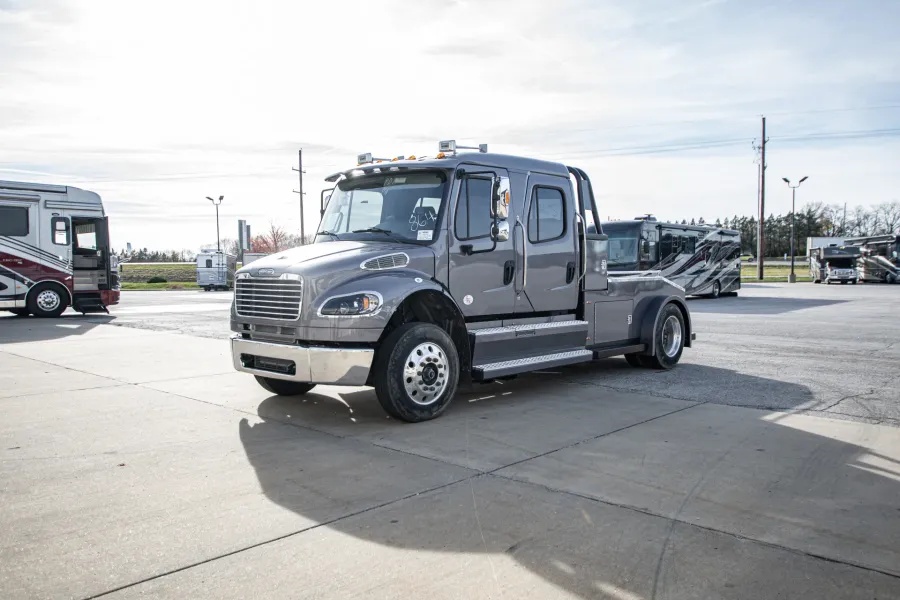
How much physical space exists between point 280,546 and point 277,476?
129 cm

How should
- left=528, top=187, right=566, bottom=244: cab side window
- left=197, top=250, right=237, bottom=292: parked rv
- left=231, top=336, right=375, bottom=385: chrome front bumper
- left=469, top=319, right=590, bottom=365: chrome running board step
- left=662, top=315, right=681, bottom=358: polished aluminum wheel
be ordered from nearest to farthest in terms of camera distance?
left=231, top=336, right=375, bottom=385: chrome front bumper → left=469, top=319, right=590, bottom=365: chrome running board step → left=528, top=187, right=566, bottom=244: cab side window → left=662, top=315, right=681, bottom=358: polished aluminum wheel → left=197, top=250, right=237, bottom=292: parked rv

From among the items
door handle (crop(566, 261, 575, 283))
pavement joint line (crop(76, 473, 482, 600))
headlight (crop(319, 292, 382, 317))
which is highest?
door handle (crop(566, 261, 575, 283))

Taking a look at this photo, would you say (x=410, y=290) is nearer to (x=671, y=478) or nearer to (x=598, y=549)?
(x=671, y=478)

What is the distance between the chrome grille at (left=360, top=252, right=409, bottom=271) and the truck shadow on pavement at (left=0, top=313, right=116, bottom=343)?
987 centimetres

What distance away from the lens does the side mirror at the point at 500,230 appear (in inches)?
293

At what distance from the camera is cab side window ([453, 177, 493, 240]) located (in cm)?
734

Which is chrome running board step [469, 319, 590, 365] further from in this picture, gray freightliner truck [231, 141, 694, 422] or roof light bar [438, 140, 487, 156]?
roof light bar [438, 140, 487, 156]

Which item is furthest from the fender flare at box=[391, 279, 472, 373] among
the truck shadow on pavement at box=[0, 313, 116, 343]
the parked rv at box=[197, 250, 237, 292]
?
the parked rv at box=[197, 250, 237, 292]

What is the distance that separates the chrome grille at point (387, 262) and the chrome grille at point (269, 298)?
2.13 feet

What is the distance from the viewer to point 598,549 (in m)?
3.71

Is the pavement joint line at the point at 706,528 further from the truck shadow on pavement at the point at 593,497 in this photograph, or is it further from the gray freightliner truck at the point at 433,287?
the gray freightliner truck at the point at 433,287

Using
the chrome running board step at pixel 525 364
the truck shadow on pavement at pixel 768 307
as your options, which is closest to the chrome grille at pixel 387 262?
the chrome running board step at pixel 525 364

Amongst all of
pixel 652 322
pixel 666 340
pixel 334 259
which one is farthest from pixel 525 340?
pixel 666 340

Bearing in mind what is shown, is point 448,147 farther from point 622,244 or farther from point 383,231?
point 622,244
